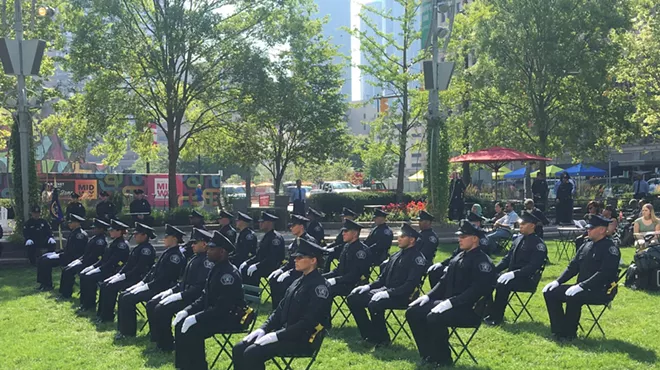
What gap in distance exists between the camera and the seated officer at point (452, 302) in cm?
685

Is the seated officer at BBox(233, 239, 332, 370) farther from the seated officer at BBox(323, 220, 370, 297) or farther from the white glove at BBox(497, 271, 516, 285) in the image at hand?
the white glove at BBox(497, 271, 516, 285)

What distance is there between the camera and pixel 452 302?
685cm

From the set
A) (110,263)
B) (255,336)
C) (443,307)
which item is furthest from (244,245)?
(443,307)

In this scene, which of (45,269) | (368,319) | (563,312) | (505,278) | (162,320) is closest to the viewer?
(162,320)

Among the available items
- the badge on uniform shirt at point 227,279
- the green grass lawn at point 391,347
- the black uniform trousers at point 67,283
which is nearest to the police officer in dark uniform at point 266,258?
the green grass lawn at point 391,347

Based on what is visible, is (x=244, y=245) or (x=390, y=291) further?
(x=244, y=245)

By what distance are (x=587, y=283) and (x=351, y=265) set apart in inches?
125

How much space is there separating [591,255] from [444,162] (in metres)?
12.4

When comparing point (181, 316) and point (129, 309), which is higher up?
point (181, 316)

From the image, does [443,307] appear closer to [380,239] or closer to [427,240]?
[427,240]

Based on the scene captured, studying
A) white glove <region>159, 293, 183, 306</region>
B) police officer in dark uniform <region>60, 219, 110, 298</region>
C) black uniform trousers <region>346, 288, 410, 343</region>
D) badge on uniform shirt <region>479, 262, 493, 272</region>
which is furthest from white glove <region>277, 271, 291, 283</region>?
police officer in dark uniform <region>60, 219, 110, 298</region>

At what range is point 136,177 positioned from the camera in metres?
39.8

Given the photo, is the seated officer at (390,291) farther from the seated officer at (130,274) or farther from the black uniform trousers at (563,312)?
the seated officer at (130,274)

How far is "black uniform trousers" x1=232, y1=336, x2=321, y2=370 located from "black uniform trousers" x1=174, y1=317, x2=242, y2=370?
2.40ft
